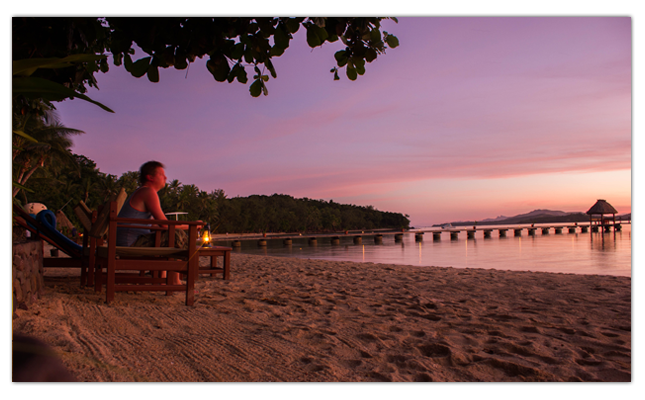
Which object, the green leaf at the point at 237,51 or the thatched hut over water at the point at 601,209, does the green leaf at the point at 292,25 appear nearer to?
the green leaf at the point at 237,51

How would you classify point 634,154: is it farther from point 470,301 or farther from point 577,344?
point 470,301

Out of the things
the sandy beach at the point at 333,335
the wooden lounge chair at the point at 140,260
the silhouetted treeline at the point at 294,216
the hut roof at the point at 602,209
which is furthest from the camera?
the silhouetted treeline at the point at 294,216

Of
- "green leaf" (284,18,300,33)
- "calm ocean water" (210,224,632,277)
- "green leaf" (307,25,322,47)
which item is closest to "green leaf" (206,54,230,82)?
"green leaf" (284,18,300,33)

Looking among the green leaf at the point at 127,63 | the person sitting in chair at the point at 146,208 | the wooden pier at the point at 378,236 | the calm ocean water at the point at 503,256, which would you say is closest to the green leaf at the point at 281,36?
the green leaf at the point at 127,63

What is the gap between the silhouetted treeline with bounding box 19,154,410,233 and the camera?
38.2 m

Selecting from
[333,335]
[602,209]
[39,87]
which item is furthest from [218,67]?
[602,209]

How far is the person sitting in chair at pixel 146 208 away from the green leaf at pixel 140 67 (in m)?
1.33

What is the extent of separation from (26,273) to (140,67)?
177 centimetres

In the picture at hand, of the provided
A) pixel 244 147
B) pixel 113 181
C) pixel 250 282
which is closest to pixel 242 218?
pixel 113 181

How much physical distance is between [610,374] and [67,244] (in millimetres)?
4718

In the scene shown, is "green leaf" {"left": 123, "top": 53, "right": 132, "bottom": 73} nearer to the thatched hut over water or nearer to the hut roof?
the thatched hut over water

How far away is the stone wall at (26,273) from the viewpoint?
8.16 feet

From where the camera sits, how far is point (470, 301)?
13.2 ft

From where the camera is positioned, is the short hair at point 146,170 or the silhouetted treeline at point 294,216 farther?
the silhouetted treeline at point 294,216
